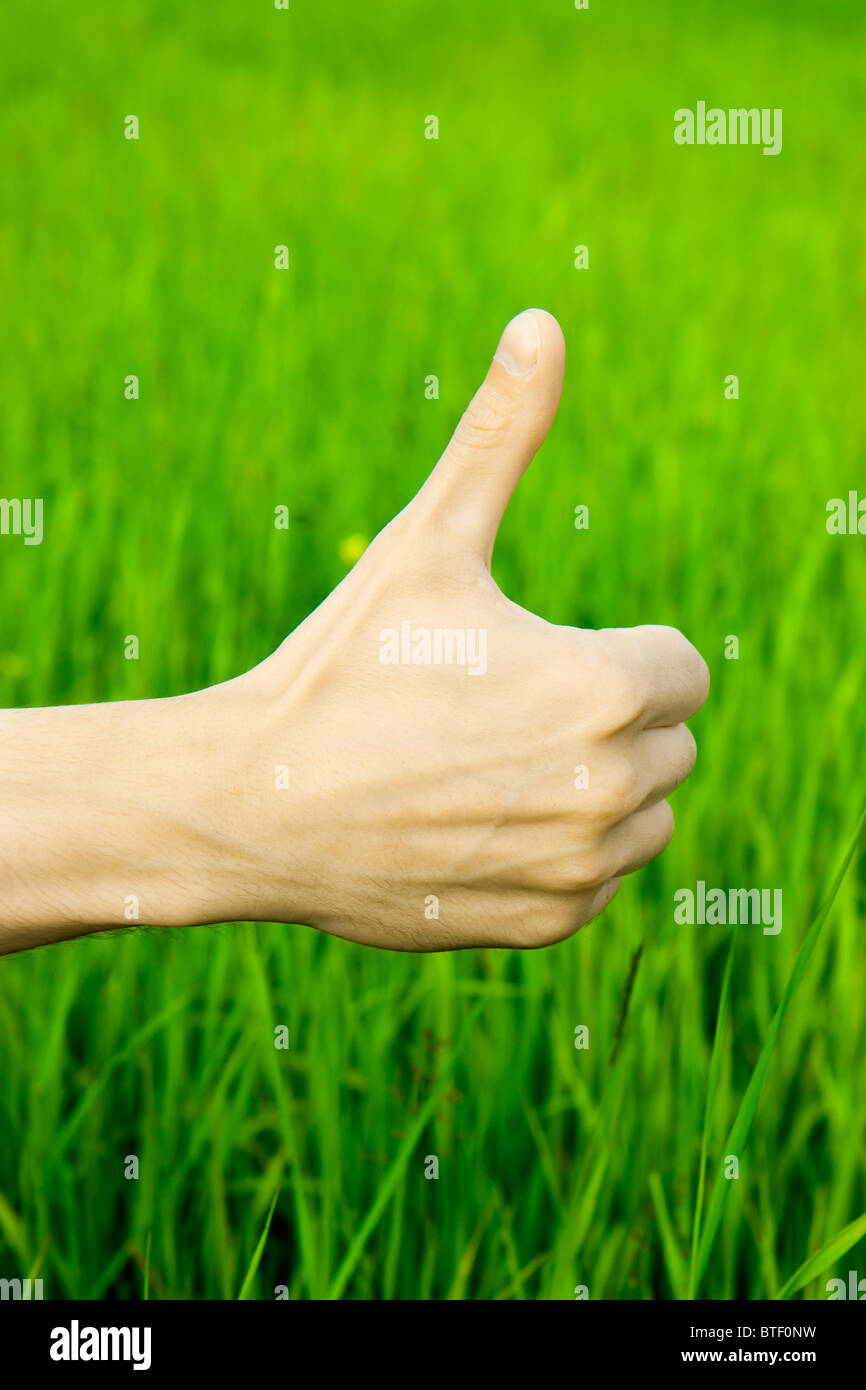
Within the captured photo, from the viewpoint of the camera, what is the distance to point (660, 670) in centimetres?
86

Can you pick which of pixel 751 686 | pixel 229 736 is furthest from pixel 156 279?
pixel 229 736

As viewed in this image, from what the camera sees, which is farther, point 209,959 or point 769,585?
point 769,585

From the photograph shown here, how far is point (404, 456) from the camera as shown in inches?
96.4

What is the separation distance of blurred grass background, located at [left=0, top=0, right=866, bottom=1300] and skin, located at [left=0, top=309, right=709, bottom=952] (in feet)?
0.64

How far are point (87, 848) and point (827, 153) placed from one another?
4.67 m

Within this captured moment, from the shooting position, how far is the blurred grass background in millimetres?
1118

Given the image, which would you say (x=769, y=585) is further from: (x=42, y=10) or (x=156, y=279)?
(x=42, y=10)

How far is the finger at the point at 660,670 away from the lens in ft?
2.77

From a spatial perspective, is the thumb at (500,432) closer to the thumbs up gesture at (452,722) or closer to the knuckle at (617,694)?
the thumbs up gesture at (452,722)
